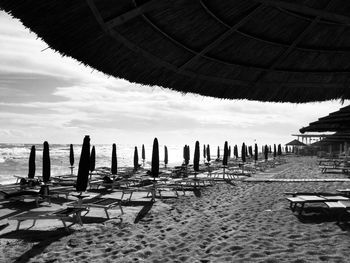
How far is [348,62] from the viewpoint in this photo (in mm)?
3408

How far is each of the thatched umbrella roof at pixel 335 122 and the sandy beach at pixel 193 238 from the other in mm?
2327

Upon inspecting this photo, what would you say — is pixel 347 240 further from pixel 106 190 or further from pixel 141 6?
pixel 106 190

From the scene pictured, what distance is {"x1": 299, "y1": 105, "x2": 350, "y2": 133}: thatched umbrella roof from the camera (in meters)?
3.74

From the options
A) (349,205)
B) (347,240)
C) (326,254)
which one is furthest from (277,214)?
(326,254)

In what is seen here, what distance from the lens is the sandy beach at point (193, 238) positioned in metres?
5.83

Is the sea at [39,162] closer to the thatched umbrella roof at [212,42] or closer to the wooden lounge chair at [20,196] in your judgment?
the wooden lounge chair at [20,196]

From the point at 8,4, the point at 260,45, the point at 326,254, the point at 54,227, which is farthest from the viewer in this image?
the point at 54,227

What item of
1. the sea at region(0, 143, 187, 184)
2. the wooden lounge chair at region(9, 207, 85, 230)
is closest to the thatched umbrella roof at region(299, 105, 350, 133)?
the wooden lounge chair at region(9, 207, 85, 230)

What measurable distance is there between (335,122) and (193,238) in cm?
421

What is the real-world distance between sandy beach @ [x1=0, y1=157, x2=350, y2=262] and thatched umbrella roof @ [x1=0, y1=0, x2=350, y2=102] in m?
3.17

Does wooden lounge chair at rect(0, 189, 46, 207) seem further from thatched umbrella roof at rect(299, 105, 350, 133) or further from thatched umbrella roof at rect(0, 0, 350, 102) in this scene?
thatched umbrella roof at rect(299, 105, 350, 133)

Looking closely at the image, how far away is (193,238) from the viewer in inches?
277

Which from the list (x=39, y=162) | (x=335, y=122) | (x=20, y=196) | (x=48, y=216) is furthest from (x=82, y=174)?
(x=39, y=162)

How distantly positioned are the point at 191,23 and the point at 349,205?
8.04m
